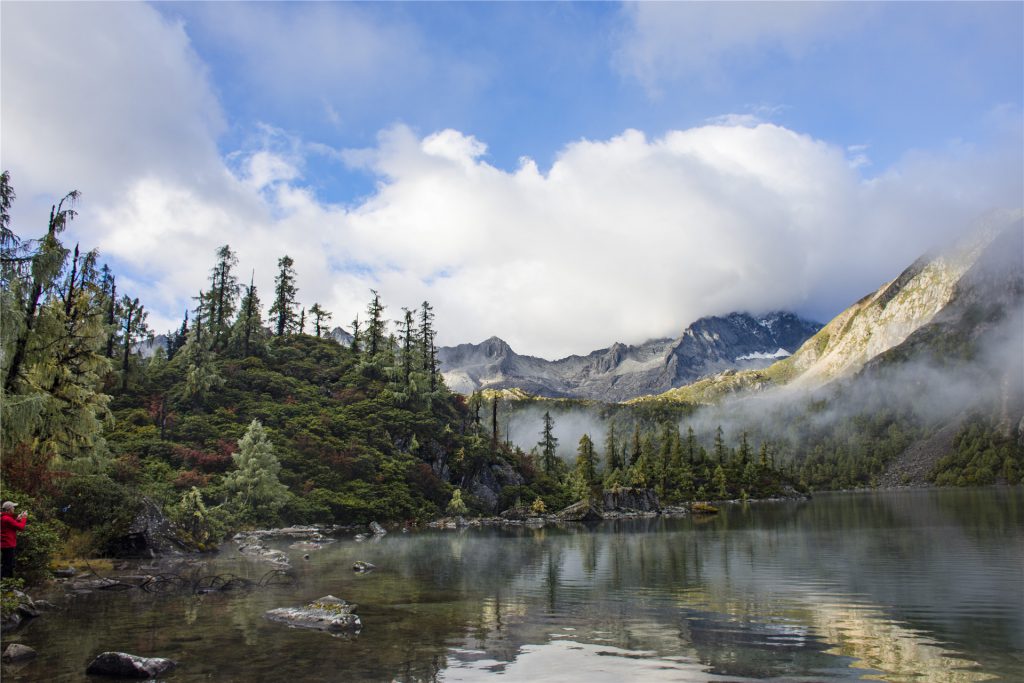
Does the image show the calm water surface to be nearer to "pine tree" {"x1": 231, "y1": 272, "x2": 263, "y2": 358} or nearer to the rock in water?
the rock in water

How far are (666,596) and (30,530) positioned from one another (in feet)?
95.0

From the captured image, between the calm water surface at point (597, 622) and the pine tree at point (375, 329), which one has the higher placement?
the pine tree at point (375, 329)

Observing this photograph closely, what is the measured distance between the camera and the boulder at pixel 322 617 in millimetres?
22750

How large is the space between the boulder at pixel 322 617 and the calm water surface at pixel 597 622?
624 millimetres

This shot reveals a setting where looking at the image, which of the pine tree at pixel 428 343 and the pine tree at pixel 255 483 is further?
the pine tree at pixel 428 343

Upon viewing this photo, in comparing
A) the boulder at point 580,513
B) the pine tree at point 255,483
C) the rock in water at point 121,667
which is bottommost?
the boulder at point 580,513

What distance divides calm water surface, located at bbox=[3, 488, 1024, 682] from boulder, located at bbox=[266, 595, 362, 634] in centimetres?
62

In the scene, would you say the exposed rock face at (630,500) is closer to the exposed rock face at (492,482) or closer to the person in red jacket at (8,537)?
the exposed rock face at (492,482)

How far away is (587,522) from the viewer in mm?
104875

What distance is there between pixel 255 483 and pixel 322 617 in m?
53.4

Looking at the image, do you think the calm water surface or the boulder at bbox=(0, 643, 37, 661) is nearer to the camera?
the boulder at bbox=(0, 643, 37, 661)

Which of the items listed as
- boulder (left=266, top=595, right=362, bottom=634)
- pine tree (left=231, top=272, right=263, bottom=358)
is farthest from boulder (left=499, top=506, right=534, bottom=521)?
boulder (left=266, top=595, right=362, bottom=634)

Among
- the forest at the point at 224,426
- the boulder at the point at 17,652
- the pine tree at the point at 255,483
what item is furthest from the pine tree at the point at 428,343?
the boulder at the point at 17,652

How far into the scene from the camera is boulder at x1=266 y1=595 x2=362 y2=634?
2275 cm
